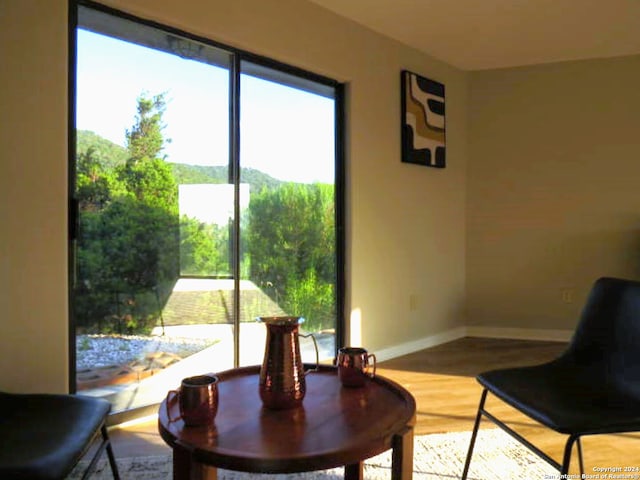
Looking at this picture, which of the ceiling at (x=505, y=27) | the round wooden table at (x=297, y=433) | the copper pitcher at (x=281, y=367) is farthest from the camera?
the ceiling at (x=505, y=27)

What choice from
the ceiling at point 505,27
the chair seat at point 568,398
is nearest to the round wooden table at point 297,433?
the chair seat at point 568,398

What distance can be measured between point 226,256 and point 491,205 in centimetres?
272

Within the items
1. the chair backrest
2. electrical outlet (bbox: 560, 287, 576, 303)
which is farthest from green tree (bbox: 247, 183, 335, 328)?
electrical outlet (bbox: 560, 287, 576, 303)

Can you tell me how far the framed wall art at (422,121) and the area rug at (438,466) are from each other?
2.32 m

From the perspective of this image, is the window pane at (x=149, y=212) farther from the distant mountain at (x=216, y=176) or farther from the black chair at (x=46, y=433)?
→ the black chair at (x=46, y=433)

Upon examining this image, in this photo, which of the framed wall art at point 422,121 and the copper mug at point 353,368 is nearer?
the copper mug at point 353,368

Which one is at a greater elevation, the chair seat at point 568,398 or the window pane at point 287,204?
the window pane at point 287,204

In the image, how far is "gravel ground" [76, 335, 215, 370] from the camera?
2453 mm

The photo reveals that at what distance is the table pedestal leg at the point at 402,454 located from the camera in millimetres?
1304

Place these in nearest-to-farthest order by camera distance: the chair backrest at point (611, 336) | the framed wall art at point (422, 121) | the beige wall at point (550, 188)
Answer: the chair backrest at point (611, 336) → the framed wall art at point (422, 121) → the beige wall at point (550, 188)

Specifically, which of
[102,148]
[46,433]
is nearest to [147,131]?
[102,148]

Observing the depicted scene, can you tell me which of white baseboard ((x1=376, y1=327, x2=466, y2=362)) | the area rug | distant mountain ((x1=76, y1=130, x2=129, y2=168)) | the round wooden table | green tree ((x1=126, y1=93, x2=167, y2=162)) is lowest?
the area rug

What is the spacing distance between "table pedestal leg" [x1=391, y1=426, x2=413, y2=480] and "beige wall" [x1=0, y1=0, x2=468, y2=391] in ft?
5.39

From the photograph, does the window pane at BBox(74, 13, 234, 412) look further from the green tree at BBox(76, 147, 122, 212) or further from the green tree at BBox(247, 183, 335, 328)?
the green tree at BBox(247, 183, 335, 328)
